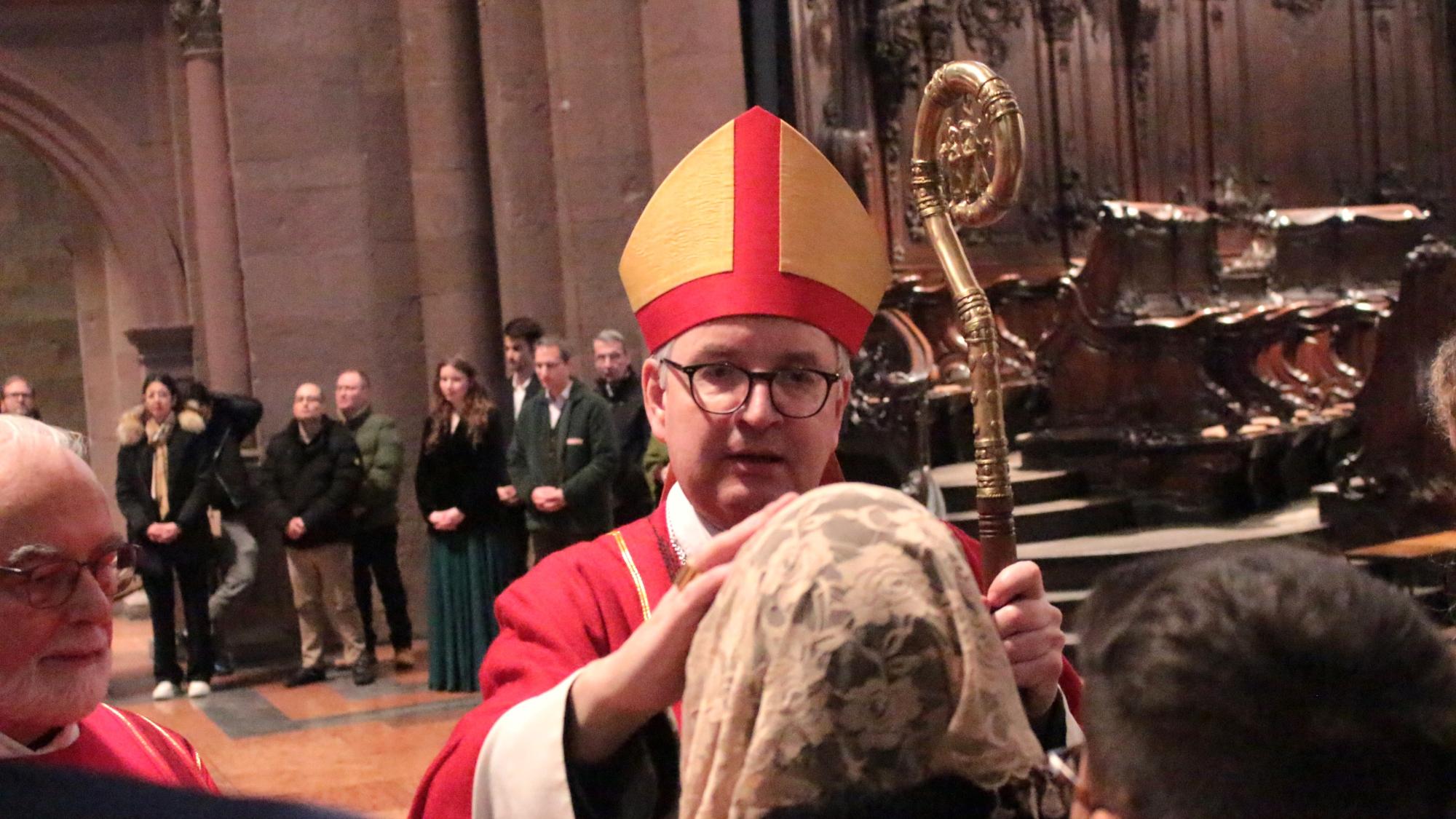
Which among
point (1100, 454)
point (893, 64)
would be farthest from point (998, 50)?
point (1100, 454)

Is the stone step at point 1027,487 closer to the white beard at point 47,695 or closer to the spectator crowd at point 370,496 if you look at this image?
Result: the spectator crowd at point 370,496

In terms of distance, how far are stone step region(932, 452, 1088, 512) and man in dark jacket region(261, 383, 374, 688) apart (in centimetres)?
301

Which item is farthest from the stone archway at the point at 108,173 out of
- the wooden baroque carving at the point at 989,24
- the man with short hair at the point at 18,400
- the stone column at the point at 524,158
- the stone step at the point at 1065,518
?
the stone step at the point at 1065,518

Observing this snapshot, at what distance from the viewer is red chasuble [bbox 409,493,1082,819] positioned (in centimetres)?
163

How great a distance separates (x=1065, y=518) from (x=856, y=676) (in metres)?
7.44

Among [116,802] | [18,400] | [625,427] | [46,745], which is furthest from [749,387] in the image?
[18,400]

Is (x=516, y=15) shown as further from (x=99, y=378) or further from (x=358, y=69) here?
(x=99, y=378)

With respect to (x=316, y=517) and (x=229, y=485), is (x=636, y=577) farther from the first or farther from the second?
(x=229, y=485)

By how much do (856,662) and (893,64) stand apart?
398 inches

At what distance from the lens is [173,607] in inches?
312

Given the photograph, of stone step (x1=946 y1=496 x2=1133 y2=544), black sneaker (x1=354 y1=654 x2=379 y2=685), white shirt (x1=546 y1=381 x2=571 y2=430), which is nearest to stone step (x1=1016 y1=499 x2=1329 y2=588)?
stone step (x1=946 y1=496 x2=1133 y2=544)

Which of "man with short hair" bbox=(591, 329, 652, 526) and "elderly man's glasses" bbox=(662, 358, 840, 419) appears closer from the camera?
"elderly man's glasses" bbox=(662, 358, 840, 419)

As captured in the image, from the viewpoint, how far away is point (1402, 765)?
0.95 meters

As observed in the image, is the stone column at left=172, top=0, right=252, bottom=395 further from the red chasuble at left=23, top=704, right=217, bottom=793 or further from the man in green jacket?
the red chasuble at left=23, top=704, right=217, bottom=793
